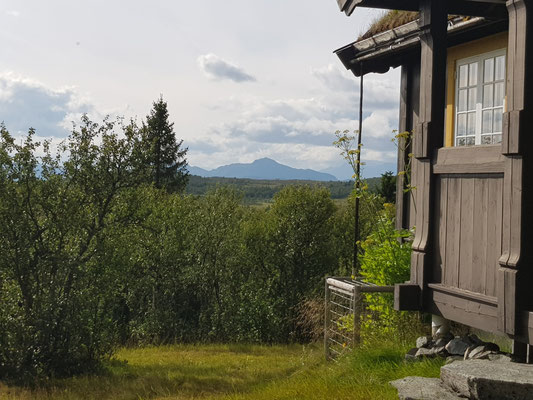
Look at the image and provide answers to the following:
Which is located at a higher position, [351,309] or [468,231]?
[468,231]

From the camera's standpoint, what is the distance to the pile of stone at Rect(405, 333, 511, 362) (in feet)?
22.6

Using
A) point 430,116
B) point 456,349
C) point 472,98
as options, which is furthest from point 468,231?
point 472,98

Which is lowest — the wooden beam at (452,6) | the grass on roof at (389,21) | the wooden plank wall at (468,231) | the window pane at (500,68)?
the wooden plank wall at (468,231)

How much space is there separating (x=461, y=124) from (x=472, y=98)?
47cm

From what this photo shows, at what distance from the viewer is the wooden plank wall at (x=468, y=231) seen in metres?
6.83

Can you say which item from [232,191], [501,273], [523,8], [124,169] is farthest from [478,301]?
[232,191]

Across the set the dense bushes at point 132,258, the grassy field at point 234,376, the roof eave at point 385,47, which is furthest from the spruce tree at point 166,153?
the roof eave at point 385,47

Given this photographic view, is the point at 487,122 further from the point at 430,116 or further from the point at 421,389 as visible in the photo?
the point at 421,389

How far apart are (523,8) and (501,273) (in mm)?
2785

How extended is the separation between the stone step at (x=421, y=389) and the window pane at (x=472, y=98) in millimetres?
5296

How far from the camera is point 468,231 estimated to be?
23.6ft

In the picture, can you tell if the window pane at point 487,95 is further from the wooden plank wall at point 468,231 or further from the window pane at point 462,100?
the wooden plank wall at point 468,231

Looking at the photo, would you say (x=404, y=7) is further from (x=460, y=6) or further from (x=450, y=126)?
(x=450, y=126)

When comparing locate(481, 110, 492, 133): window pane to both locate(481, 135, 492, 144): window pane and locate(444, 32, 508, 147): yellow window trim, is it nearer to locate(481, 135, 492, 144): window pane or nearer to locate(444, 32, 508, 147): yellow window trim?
locate(481, 135, 492, 144): window pane
